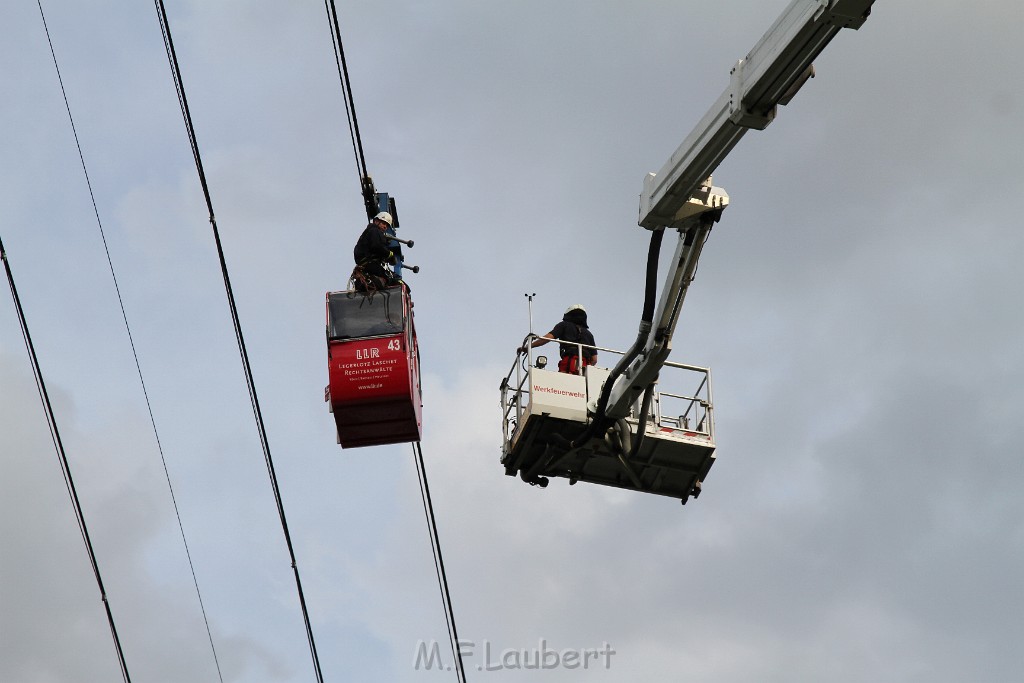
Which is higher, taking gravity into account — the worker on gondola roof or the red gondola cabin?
the worker on gondola roof

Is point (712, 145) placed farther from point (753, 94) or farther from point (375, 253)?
point (375, 253)

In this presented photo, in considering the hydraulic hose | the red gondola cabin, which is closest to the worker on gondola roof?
the red gondola cabin

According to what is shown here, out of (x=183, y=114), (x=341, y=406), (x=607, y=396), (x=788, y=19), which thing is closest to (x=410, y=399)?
(x=341, y=406)

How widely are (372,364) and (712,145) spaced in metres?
5.91

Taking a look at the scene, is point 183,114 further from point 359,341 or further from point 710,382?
point 710,382

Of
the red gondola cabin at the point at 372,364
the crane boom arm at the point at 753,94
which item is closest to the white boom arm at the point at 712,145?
the crane boom arm at the point at 753,94

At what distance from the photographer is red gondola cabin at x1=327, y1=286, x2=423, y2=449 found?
1177 inches

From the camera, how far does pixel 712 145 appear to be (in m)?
27.9

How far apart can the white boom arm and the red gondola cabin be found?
3744 millimetres

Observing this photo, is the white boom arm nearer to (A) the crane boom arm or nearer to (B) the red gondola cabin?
(A) the crane boom arm

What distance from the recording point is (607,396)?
32812 millimetres

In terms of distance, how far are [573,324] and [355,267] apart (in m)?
4.97

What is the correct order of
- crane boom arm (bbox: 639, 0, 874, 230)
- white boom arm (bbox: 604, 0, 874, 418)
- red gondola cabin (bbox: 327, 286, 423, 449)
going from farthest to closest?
1. red gondola cabin (bbox: 327, 286, 423, 449)
2. white boom arm (bbox: 604, 0, 874, 418)
3. crane boom arm (bbox: 639, 0, 874, 230)

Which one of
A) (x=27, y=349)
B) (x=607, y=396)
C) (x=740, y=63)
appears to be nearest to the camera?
(x=27, y=349)
